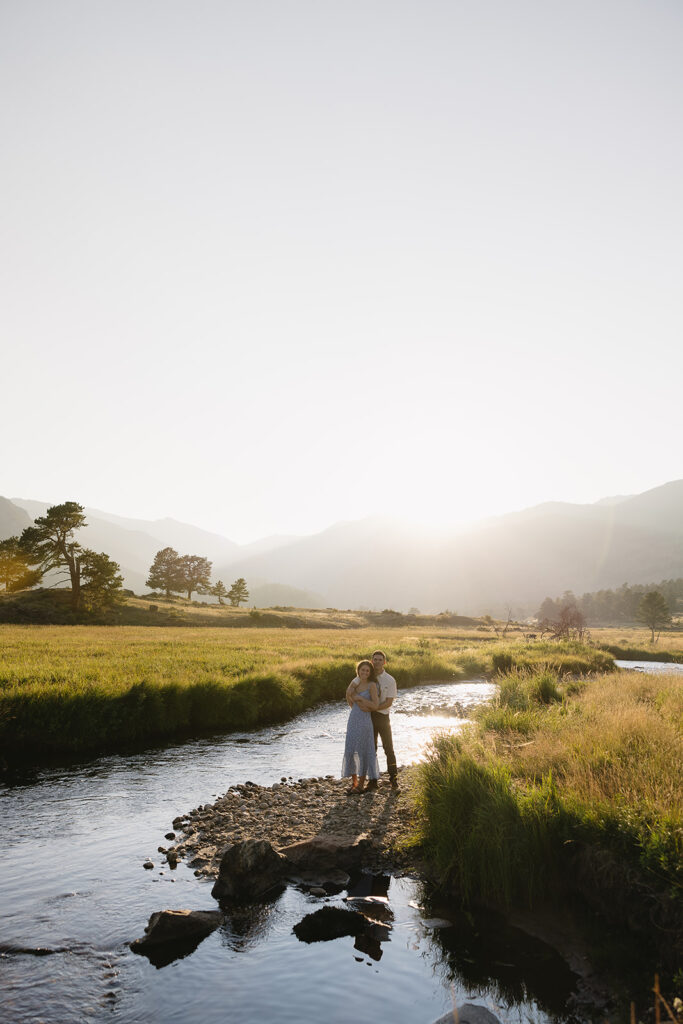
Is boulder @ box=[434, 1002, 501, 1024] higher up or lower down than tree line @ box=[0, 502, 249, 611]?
lower down

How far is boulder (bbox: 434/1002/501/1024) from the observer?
6.59 meters

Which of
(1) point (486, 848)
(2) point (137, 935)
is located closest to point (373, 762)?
(1) point (486, 848)

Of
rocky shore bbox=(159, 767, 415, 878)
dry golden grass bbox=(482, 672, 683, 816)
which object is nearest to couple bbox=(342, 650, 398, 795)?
rocky shore bbox=(159, 767, 415, 878)

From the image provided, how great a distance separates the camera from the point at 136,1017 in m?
6.92

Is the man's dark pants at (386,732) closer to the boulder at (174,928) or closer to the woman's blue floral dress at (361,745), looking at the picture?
the woman's blue floral dress at (361,745)

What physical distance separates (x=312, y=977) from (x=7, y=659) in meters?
25.4

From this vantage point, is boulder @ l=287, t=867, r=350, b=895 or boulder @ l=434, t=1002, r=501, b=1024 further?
boulder @ l=287, t=867, r=350, b=895

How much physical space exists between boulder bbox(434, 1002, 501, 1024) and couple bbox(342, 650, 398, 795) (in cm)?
842

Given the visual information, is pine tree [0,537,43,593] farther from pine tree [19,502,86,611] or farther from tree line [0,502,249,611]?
pine tree [19,502,86,611]

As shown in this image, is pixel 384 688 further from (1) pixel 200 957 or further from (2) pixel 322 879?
(1) pixel 200 957

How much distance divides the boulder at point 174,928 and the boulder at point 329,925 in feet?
4.67

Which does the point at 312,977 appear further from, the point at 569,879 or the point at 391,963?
the point at 569,879

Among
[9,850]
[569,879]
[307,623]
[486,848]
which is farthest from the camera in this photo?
[307,623]

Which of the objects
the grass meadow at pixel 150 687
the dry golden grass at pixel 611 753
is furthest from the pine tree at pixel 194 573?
the dry golden grass at pixel 611 753
